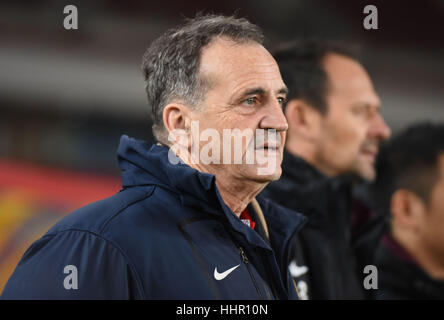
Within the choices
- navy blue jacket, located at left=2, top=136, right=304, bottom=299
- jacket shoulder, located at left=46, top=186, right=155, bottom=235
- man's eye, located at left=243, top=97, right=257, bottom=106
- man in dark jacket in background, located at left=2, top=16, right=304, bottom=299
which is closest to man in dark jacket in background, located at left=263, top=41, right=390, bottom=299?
man in dark jacket in background, located at left=2, top=16, right=304, bottom=299

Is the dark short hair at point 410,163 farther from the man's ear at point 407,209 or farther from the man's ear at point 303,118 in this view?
the man's ear at point 303,118

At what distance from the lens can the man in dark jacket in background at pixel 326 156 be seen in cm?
216

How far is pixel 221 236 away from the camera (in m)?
1.41

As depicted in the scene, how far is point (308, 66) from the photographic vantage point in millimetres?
2609

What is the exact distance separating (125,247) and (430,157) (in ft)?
6.95

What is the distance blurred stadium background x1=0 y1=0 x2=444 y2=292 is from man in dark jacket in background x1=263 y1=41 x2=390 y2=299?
2.11 m

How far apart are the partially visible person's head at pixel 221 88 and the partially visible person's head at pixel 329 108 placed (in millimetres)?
964

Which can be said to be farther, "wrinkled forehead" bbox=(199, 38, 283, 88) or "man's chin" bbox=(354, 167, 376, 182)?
"man's chin" bbox=(354, 167, 376, 182)

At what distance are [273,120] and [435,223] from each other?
5.56 ft

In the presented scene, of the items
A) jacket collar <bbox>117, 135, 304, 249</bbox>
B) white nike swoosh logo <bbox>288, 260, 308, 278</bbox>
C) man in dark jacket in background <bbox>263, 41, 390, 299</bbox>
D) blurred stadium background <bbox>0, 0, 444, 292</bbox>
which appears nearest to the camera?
jacket collar <bbox>117, 135, 304, 249</bbox>

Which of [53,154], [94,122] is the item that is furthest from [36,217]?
[94,122]

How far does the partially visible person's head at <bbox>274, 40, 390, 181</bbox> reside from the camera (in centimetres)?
249

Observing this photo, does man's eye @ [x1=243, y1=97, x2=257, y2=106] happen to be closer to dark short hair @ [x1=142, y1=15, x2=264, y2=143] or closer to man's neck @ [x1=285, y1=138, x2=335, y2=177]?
dark short hair @ [x1=142, y1=15, x2=264, y2=143]

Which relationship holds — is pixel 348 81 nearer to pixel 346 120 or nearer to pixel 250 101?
pixel 346 120
